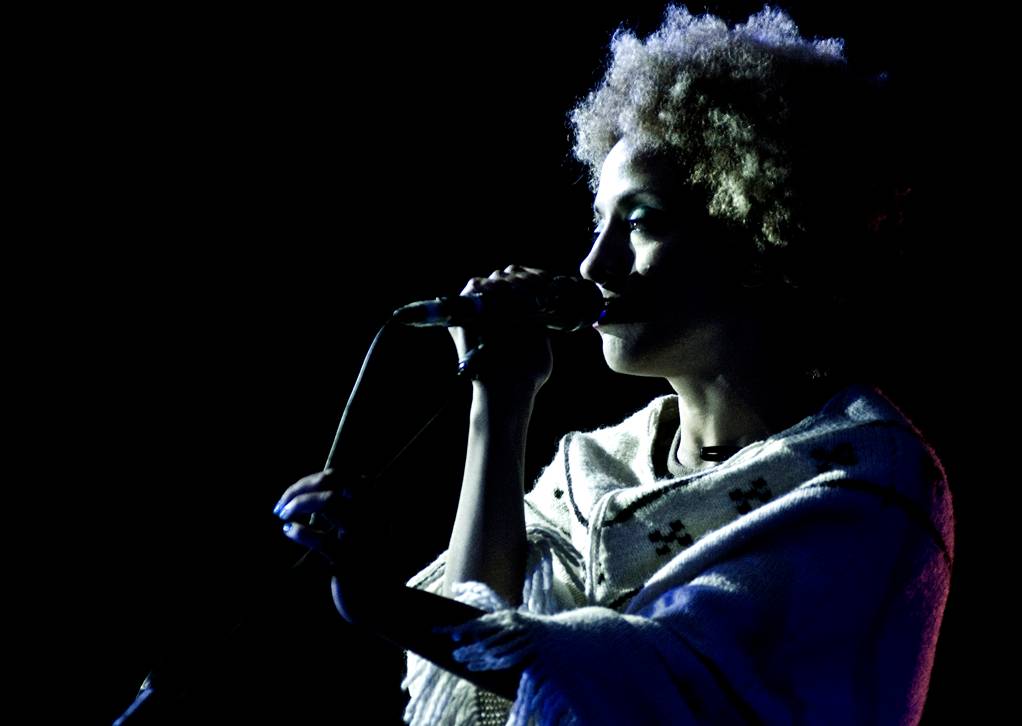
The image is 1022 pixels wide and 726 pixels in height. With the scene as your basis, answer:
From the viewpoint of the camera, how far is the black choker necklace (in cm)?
166

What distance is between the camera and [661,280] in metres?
1.64

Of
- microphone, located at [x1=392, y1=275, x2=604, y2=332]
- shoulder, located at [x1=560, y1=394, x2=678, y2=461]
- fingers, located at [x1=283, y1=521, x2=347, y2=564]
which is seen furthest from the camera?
shoulder, located at [x1=560, y1=394, x2=678, y2=461]

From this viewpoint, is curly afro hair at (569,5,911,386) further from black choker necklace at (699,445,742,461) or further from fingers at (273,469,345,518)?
fingers at (273,469,345,518)

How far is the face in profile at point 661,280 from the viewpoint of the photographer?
1645mm

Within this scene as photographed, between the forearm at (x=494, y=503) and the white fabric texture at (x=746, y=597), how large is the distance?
0.04 metres

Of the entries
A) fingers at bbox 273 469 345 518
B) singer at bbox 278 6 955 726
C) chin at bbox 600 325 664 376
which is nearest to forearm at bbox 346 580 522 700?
singer at bbox 278 6 955 726

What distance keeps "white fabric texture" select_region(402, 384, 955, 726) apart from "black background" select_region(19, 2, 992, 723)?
2.99 feet

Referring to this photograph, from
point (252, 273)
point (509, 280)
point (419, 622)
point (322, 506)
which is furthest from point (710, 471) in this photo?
point (252, 273)

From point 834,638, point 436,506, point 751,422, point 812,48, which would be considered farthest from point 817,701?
point 436,506

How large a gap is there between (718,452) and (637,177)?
0.51 m

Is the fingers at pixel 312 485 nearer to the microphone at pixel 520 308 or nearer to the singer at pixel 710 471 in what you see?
the singer at pixel 710 471

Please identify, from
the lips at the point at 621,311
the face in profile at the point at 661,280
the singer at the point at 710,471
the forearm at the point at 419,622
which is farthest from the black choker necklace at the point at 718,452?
the forearm at the point at 419,622

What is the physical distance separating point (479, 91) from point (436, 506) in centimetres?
111

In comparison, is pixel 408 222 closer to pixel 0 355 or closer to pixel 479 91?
pixel 479 91
